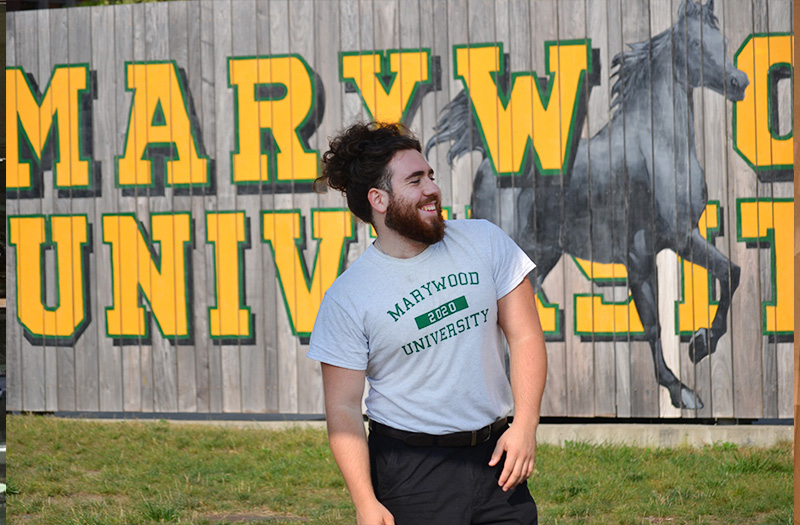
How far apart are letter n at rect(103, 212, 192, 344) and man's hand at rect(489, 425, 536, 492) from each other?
17.6ft

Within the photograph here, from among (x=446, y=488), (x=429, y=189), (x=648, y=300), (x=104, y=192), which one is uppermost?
(x=104, y=192)

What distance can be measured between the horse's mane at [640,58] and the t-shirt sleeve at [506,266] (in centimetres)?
459

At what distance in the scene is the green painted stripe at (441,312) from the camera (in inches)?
112

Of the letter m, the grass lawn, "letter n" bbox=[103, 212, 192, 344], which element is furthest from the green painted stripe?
the letter m

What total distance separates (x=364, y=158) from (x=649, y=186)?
4.62m

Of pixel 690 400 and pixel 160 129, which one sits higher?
pixel 160 129

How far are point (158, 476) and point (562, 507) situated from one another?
2878 mm

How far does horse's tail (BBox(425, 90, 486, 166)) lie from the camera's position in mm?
7352

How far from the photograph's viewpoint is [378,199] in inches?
119

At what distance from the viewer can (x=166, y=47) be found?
773 centimetres

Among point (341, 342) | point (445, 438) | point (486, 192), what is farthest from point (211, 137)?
point (445, 438)

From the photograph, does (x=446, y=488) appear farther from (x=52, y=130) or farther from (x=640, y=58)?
(x=52, y=130)

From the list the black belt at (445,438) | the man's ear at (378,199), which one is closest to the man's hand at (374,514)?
the black belt at (445,438)

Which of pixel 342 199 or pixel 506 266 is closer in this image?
pixel 506 266
